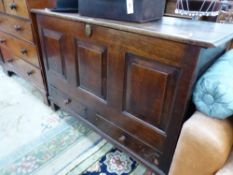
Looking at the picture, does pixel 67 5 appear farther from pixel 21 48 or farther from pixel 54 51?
pixel 21 48

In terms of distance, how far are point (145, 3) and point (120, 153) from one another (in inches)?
35.8

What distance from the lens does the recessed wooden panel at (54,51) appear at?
3.71 feet

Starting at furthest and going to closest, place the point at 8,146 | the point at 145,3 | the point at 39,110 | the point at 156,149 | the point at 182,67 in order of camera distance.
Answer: the point at 39,110 < the point at 8,146 < the point at 156,149 < the point at 145,3 < the point at 182,67

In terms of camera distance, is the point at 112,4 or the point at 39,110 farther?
the point at 39,110

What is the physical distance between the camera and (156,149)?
2.92 ft

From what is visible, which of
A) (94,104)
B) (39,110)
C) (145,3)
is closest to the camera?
(145,3)

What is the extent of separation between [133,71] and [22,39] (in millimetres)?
1085

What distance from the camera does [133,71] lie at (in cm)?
80

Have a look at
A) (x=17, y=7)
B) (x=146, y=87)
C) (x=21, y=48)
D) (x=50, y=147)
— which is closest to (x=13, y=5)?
(x=17, y=7)

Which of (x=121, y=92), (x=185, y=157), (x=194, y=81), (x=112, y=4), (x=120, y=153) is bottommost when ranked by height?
(x=120, y=153)

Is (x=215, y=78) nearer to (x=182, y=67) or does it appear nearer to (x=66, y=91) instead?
(x=182, y=67)

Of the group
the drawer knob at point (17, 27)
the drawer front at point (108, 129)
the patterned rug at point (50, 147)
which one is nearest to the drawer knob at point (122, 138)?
the drawer front at point (108, 129)

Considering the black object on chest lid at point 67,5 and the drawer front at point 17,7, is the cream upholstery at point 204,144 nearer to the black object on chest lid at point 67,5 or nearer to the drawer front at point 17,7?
the black object on chest lid at point 67,5

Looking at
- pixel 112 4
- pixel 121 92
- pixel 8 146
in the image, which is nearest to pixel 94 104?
pixel 121 92
